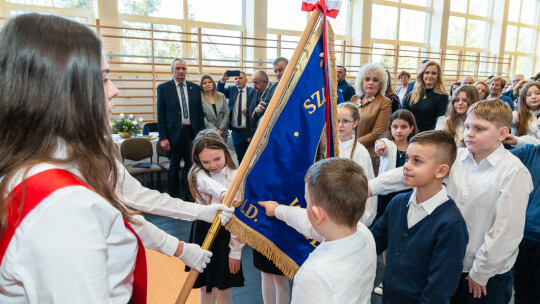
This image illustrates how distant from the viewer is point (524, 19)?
15.8 metres

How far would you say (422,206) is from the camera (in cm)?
165

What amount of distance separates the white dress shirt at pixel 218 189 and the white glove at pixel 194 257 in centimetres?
43

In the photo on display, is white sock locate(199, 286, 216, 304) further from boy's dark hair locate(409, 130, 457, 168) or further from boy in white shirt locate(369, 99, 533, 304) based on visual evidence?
boy's dark hair locate(409, 130, 457, 168)

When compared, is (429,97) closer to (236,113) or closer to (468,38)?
(236,113)

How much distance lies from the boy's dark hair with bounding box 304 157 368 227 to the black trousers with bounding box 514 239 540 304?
1.54m

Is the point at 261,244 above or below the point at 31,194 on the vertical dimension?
below

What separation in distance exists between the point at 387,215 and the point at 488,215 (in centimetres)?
52

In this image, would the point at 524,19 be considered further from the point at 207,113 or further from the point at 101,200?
the point at 101,200

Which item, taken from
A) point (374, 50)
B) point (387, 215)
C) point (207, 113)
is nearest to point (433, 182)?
point (387, 215)

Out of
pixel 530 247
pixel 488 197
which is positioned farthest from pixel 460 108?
pixel 488 197

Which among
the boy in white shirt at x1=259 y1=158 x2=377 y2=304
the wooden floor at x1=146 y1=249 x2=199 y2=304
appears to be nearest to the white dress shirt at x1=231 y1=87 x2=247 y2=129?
the wooden floor at x1=146 y1=249 x2=199 y2=304

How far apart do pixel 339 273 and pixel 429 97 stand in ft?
11.2

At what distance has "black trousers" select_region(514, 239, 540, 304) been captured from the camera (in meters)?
2.10

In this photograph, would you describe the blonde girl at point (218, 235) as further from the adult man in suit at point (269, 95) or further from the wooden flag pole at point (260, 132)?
the adult man in suit at point (269, 95)
